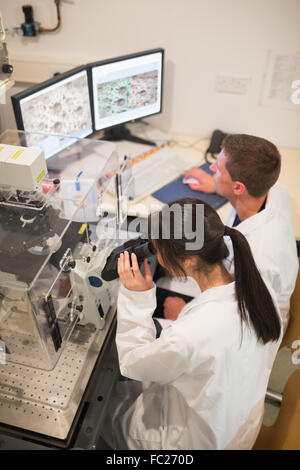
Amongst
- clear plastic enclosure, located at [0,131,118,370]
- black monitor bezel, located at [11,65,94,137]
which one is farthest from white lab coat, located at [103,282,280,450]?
black monitor bezel, located at [11,65,94,137]

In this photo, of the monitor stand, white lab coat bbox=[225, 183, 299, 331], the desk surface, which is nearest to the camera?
white lab coat bbox=[225, 183, 299, 331]

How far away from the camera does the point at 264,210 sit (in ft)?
4.94

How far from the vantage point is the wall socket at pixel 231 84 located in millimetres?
2152

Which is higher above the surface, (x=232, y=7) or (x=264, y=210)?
(x=232, y=7)

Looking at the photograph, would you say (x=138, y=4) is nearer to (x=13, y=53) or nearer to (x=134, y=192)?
(x=13, y=53)

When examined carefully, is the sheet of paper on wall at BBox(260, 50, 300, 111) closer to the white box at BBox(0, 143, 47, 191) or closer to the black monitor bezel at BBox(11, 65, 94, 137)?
the black monitor bezel at BBox(11, 65, 94, 137)

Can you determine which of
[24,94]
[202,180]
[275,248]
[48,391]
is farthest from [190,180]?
[48,391]

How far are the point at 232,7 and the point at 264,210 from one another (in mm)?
1165

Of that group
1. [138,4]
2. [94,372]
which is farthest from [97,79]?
[94,372]

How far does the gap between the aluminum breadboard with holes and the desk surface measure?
781 millimetres

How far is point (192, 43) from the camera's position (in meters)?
2.10

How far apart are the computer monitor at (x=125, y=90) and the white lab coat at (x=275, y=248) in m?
1.02

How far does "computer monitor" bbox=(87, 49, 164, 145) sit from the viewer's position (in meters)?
1.97

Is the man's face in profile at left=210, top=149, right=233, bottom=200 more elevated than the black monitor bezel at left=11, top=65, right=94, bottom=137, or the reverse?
the black monitor bezel at left=11, top=65, right=94, bottom=137
